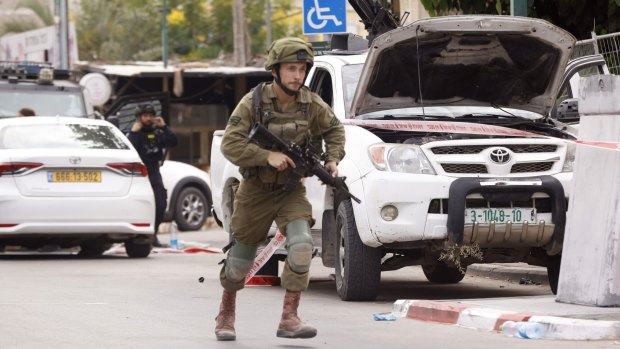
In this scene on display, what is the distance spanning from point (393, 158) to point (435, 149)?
1.00 feet

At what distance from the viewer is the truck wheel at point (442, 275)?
1341cm

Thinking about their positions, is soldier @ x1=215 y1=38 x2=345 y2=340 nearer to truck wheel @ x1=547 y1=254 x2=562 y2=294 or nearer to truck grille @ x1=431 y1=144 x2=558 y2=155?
truck grille @ x1=431 y1=144 x2=558 y2=155

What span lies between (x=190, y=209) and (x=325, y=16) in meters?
7.27

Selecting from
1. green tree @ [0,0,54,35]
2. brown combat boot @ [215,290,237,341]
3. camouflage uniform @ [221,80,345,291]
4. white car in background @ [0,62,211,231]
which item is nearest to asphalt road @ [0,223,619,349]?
brown combat boot @ [215,290,237,341]

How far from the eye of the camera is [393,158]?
1090cm

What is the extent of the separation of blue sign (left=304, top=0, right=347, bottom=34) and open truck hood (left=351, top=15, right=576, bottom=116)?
665 centimetres

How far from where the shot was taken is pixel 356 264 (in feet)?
36.3

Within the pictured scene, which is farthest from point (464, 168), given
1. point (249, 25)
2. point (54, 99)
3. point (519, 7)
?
point (249, 25)

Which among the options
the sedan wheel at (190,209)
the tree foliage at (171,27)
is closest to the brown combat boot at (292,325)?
the sedan wheel at (190,209)

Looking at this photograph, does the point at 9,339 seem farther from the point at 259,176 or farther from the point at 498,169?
the point at 498,169

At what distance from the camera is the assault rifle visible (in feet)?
28.2

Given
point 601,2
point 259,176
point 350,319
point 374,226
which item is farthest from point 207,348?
point 601,2

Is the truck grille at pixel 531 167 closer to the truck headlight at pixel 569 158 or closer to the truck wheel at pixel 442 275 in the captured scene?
the truck headlight at pixel 569 158

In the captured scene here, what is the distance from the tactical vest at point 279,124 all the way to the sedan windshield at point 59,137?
8.47m
